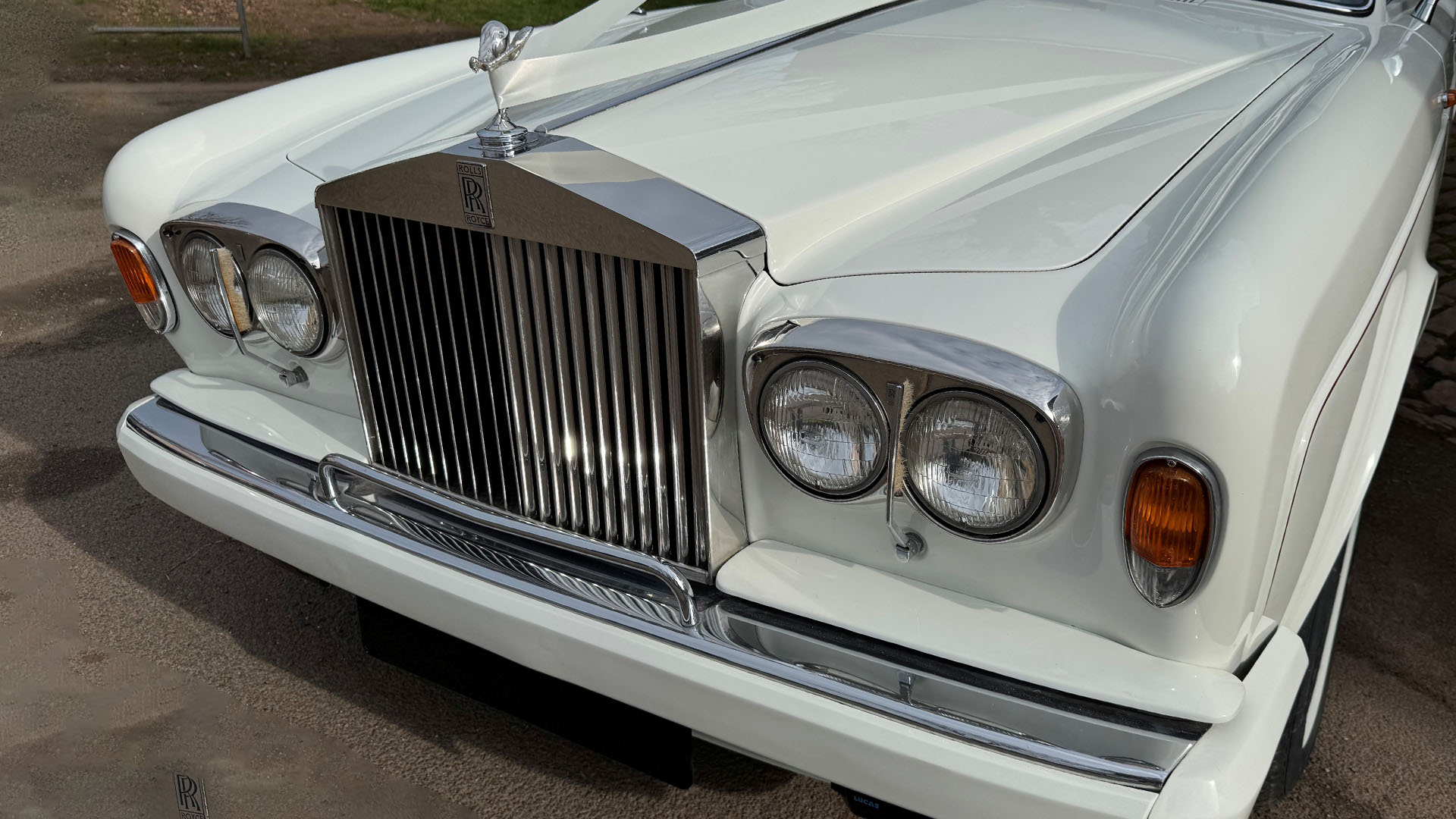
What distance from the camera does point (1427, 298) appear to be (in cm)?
233

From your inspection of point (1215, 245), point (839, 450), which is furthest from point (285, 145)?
point (1215, 245)

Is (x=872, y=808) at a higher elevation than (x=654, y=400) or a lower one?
lower

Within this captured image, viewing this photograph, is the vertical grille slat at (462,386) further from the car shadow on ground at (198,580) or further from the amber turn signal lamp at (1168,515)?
the amber turn signal lamp at (1168,515)

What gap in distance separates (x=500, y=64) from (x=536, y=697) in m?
1.05

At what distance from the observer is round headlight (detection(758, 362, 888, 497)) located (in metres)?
1.40

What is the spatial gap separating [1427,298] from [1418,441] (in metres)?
1.05

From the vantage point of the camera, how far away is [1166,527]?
1259mm

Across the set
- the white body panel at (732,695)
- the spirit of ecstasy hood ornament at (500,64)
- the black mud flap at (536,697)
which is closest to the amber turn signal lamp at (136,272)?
the white body panel at (732,695)

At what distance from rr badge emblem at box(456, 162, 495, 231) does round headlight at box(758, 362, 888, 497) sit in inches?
19.7

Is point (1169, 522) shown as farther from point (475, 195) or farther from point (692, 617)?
point (475, 195)

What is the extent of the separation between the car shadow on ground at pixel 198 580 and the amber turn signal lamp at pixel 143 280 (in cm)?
75

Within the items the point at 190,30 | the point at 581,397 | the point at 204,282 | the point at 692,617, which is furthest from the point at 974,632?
the point at 190,30

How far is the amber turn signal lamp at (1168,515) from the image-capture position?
1230mm

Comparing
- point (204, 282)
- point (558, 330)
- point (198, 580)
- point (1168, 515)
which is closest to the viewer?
point (1168, 515)
